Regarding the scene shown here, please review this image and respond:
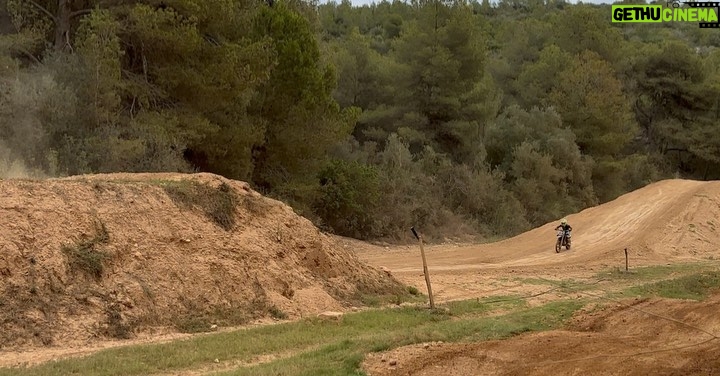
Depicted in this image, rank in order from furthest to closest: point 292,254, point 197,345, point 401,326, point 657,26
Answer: point 657,26, point 292,254, point 401,326, point 197,345

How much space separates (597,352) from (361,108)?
3737cm

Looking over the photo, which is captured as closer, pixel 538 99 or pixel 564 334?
pixel 564 334

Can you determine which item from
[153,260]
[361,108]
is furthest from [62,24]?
[361,108]

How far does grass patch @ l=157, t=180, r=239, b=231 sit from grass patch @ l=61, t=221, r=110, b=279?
2699 mm

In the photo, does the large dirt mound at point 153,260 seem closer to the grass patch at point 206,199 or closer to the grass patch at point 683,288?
the grass patch at point 206,199

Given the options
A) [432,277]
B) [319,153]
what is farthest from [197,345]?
[319,153]

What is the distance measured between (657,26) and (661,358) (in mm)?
101042

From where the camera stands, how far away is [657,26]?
331 feet

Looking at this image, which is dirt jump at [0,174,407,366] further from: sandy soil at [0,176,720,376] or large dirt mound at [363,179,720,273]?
large dirt mound at [363,179,720,273]

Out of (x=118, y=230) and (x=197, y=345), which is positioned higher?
(x=118, y=230)

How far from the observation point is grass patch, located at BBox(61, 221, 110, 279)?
47.3ft

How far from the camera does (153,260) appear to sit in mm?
15602

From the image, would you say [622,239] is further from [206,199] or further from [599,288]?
[206,199]

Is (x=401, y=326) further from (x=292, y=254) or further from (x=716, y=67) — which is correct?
(x=716, y=67)
